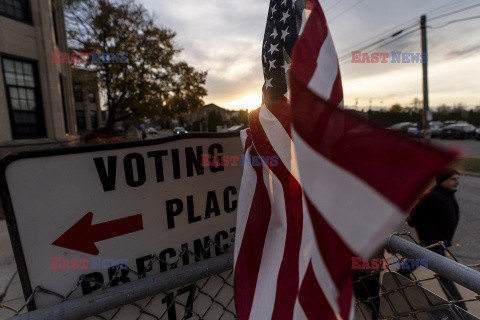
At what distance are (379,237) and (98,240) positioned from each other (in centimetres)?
100

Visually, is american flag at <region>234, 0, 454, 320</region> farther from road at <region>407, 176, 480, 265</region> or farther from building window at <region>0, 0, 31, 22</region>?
building window at <region>0, 0, 31, 22</region>

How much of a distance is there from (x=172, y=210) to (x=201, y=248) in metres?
0.27

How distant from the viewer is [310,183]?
2.72 ft

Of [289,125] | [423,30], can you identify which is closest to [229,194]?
[289,125]

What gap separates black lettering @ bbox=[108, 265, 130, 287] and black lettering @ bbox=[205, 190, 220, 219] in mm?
439

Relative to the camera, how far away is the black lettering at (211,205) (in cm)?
133

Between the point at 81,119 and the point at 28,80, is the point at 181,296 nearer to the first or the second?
the point at 28,80

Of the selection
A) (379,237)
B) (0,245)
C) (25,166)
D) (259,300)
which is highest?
(25,166)

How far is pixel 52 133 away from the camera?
11125 millimetres

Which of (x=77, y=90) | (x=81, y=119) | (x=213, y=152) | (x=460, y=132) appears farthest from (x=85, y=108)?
(x=460, y=132)

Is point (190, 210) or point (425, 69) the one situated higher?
point (425, 69)

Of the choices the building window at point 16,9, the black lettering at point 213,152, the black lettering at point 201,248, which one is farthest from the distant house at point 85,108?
the black lettering at point 201,248

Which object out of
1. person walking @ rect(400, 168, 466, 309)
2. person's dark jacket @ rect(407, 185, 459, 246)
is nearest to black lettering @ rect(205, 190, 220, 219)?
person walking @ rect(400, 168, 466, 309)

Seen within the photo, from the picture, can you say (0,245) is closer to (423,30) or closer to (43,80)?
(43,80)
